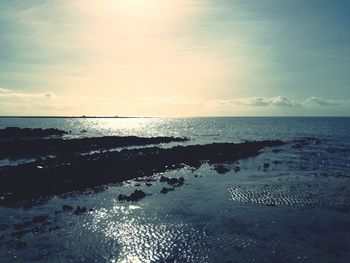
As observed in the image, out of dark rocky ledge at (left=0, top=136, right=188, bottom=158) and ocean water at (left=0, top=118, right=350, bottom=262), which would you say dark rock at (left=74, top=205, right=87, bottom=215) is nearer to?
ocean water at (left=0, top=118, right=350, bottom=262)

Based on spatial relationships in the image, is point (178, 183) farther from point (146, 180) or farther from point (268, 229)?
point (268, 229)

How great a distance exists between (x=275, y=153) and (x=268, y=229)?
127ft

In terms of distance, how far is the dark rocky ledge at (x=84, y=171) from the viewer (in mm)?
25906

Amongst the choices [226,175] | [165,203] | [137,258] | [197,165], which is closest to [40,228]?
[137,258]

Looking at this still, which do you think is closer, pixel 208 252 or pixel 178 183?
pixel 208 252

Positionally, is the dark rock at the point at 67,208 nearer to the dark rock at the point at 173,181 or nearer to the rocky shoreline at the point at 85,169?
the rocky shoreline at the point at 85,169

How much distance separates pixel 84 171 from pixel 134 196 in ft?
33.4

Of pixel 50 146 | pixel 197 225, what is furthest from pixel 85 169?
pixel 50 146

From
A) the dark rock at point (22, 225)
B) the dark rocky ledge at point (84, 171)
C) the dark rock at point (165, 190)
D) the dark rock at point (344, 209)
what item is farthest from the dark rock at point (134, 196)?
the dark rock at point (344, 209)

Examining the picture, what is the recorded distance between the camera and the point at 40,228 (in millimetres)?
18047

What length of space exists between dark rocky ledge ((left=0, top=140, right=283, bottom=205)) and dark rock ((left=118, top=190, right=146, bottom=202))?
4695 mm

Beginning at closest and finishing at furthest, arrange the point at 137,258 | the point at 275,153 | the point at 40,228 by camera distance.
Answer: the point at 137,258, the point at 40,228, the point at 275,153

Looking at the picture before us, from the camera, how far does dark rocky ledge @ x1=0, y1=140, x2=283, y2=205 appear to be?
25.9 m

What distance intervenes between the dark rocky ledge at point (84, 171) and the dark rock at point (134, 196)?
4695 millimetres
